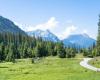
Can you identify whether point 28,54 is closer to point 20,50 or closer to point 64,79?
point 20,50

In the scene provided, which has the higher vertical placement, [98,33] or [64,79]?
[98,33]

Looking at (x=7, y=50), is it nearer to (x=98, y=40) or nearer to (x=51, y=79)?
(x=98, y=40)

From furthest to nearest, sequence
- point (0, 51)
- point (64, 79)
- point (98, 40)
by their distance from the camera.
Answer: point (0, 51) < point (98, 40) < point (64, 79)

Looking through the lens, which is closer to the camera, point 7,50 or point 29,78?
point 29,78

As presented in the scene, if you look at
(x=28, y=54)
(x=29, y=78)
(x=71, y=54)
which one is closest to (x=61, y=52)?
(x=71, y=54)

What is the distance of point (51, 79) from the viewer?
65.4 metres

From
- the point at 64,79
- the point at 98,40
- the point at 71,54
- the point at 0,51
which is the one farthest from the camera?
the point at 71,54

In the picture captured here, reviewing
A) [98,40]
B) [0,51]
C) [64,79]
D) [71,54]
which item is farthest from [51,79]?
[71,54]

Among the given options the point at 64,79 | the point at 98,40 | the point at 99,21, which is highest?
the point at 99,21

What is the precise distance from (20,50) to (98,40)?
59.1 metres

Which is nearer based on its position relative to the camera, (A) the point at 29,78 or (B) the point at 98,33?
(A) the point at 29,78

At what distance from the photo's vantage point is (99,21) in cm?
16350

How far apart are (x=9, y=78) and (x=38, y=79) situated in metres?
7.20

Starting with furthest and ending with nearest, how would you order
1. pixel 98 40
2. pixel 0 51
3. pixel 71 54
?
1. pixel 71 54
2. pixel 0 51
3. pixel 98 40
